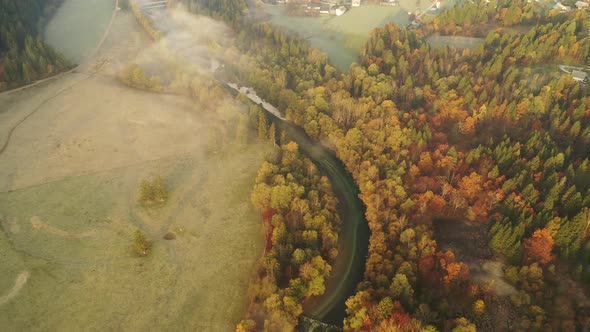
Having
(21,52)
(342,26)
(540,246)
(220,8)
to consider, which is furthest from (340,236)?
(220,8)

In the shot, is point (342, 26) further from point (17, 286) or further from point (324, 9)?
point (17, 286)

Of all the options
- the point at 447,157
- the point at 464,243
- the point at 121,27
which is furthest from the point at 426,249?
the point at 121,27

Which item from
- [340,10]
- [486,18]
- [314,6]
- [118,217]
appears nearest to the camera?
[118,217]

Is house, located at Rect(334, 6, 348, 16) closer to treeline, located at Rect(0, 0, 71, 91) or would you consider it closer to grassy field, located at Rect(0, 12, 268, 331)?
grassy field, located at Rect(0, 12, 268, 331)

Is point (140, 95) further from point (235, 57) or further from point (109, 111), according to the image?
point (235, 57)

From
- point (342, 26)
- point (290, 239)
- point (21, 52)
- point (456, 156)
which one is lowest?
point (290, 239)

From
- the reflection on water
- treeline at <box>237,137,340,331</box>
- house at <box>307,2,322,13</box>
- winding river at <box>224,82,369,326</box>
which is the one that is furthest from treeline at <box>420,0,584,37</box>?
the reflection on water

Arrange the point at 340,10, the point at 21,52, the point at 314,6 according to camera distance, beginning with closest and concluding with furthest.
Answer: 1. the point at 21,52
2. the point at 340,10
3. the point at 314,6
